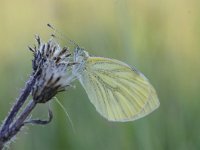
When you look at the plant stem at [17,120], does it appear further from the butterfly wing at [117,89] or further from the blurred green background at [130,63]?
the butterfly wing at [117,89]

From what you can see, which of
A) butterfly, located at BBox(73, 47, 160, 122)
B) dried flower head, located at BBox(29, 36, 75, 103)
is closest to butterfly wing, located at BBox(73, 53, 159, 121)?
butterfly, located at BBox(73, 47, 160, 122)

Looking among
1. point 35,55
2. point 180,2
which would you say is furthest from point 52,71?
point 180,2

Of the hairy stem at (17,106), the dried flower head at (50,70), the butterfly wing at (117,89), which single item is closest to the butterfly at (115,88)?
the butterfly wing at (117,89)

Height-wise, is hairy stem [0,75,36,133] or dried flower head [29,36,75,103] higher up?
dried flower head [29,36,75,103]

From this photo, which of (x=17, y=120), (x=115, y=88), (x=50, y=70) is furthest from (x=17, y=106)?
(x=115, y=88)

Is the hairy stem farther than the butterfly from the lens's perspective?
No

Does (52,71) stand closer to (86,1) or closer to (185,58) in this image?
(185,58)

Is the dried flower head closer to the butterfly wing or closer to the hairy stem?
the hairy stem
